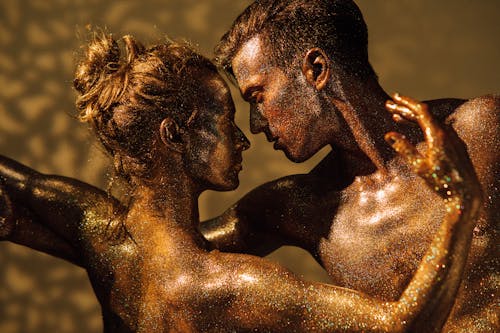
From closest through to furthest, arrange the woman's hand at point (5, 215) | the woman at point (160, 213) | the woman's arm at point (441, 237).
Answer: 1. the woman's arm at point (441, 237)
2. the woman at point (160, 213)
3. the woman's hand at point (5, 215)

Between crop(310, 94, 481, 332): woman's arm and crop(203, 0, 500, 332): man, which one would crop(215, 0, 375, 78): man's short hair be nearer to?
crop(203, 0, 500, 332): man

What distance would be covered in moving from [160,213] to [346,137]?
32cm

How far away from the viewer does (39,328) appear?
2.01 meters

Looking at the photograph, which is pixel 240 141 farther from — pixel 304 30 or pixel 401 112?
pixel 401 112

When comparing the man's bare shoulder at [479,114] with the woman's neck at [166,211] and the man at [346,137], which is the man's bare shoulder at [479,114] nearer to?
the man at [346,137]

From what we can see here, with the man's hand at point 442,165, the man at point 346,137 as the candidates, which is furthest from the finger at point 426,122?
the man at point 346,137

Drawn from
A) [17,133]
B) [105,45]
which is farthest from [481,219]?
[17,133]

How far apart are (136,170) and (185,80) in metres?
0.16

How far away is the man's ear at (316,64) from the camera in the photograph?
47.8 inches

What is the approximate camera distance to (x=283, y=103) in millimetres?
1213

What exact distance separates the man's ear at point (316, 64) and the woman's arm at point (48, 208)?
0.36 metres

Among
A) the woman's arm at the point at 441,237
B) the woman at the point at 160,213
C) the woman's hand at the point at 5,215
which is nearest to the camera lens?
the woman's arm at the point at 441,237

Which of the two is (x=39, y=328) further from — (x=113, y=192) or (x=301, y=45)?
(x=301, y=45)

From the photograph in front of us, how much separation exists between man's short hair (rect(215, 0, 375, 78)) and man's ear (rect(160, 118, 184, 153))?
16cm
